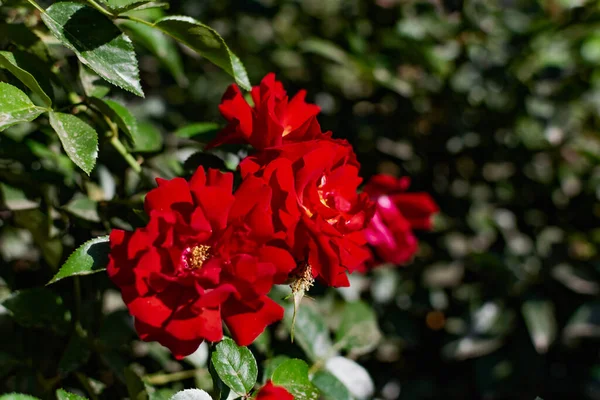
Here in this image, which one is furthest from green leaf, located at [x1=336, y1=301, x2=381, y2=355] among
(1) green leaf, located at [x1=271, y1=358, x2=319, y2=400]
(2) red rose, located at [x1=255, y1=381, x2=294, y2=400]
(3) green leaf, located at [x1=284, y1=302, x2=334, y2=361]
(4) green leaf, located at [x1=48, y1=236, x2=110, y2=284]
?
(4) green leaf, located at [x1=48, y1=236, x2=110, y2=284]

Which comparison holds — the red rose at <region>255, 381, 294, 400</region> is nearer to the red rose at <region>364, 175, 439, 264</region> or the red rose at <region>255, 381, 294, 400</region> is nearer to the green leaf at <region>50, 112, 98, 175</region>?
the green leaf at <region>50, 112, 98, 175</region>

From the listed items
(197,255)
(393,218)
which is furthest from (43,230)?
(393,218)

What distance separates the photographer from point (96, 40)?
0.78 meters

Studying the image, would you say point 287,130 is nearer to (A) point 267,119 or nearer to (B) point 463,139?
(A) point 267,119

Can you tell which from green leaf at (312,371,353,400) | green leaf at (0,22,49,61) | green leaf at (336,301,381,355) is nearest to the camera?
green leaf at (0,22,49,61)

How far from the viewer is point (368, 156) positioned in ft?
5.56

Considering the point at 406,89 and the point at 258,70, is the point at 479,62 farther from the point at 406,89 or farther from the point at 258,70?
the point at 258,70

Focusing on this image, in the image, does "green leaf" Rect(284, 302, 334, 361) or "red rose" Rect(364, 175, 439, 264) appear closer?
"green leaf" Rect(284, 302, 334, 361)

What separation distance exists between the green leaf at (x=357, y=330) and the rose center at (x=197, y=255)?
48 cm

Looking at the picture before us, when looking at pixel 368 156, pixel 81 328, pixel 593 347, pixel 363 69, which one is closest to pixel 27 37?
pixel 81 328

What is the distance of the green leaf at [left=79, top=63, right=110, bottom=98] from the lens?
93 centimetres

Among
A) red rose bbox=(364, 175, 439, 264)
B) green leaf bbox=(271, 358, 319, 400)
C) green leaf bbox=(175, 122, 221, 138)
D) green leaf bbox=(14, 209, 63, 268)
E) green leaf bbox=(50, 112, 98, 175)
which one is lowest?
red rose bbox=(364, 175, 439, 264)

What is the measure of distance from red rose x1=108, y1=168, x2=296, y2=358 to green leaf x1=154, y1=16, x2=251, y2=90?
0.19 metres

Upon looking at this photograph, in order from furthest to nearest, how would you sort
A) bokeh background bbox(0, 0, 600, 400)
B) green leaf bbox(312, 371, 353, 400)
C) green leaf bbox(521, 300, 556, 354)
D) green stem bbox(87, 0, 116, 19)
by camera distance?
bokeh background bbox(0, 0, 600, 400)
green leaf bbox(521, 300, 556, 354)
green leaf bbox(312, 371, 353, 400)
green stem bbox(87, 0, 116, 19)
